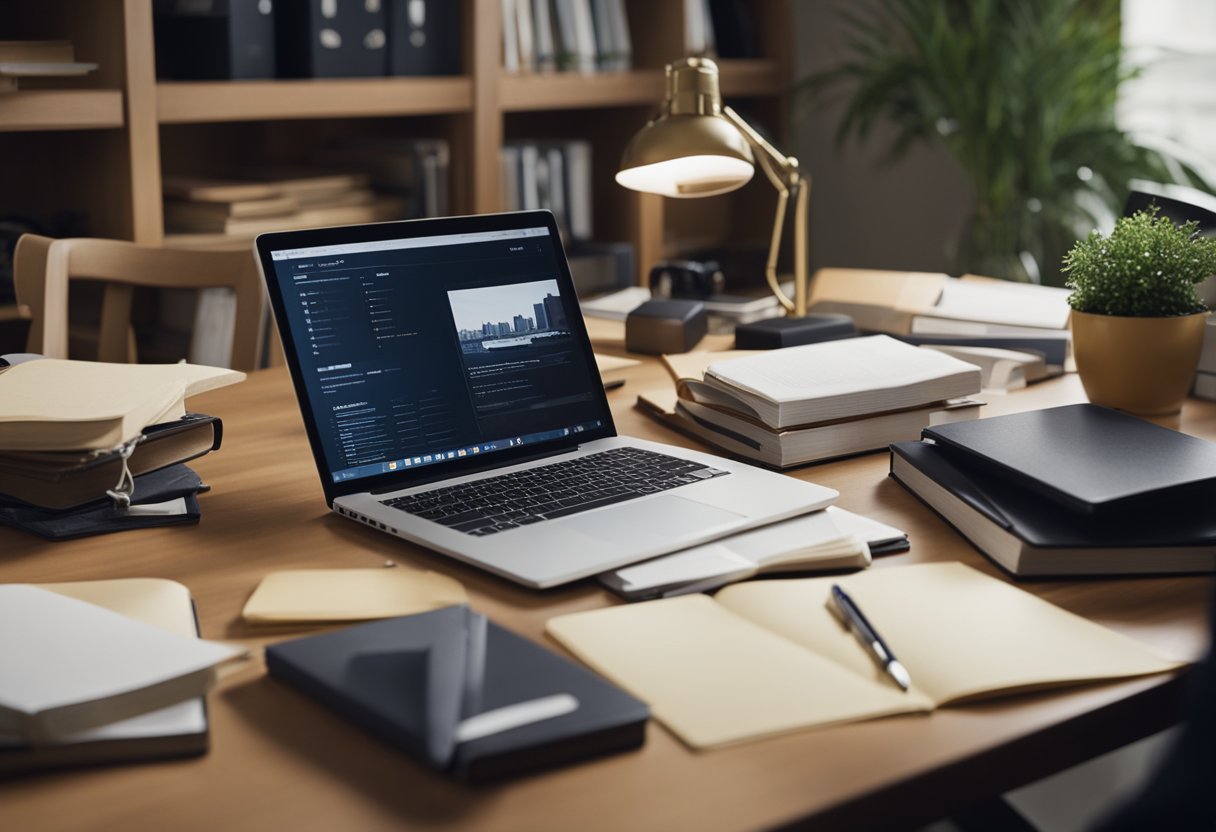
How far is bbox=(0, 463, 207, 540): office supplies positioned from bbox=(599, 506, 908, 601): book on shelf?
16.9 inches

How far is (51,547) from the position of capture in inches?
43.3

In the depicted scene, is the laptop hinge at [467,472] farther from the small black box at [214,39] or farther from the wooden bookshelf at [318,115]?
the small black box at [214,39]

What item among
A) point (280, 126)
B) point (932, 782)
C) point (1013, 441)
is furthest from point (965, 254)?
point (932, 782)

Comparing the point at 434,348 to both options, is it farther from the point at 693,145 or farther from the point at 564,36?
the point at 564,36

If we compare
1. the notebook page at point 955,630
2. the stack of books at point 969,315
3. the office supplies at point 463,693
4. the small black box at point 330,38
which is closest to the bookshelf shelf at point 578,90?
the small black box at point 330,38

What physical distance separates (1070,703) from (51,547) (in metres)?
0.81

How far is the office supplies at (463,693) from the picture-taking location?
72 centimetres

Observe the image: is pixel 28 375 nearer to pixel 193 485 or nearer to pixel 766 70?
pixel 193 485

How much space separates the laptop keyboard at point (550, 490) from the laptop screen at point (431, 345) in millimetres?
46

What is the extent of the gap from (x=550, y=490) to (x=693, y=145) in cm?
61

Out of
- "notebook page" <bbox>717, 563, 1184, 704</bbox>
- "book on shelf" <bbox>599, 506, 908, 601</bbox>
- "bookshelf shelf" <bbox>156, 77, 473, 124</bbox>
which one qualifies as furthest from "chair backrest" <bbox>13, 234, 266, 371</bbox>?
"notebook page" <bbox>717, 563, 1184, 704</bbox>

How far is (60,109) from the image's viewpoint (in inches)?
93.9

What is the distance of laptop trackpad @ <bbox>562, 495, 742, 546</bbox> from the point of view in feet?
3.45

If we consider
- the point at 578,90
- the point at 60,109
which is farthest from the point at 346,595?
the point at 578,90
